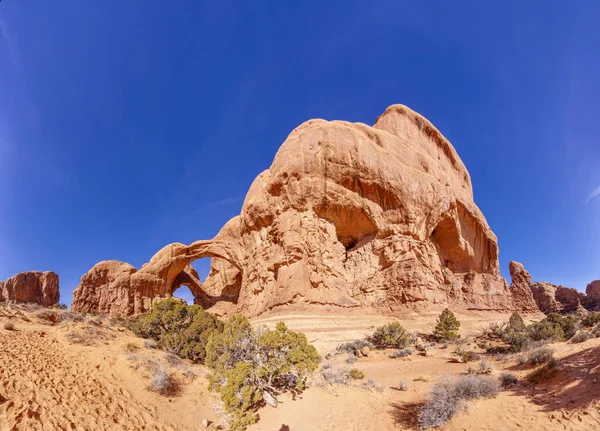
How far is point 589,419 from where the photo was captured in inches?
222

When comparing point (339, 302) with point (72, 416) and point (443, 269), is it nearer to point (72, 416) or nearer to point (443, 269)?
point (443, 269)

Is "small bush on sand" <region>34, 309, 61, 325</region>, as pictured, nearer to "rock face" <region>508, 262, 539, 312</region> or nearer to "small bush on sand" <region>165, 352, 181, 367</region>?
"small bush on sand" <region>165, 352, 181, 367</region>

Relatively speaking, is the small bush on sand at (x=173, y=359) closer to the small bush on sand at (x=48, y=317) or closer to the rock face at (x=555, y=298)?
the small bush on sand at (x=48, y=317)

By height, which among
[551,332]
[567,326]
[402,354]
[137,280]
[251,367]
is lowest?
[251,367]

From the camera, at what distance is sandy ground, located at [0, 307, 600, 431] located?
20.5ft

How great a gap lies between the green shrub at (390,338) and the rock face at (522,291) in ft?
67.0

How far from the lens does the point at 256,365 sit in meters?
9.16

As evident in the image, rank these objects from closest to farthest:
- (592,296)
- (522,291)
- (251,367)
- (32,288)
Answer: (251,367), (522,291), (32,288), (592,296)

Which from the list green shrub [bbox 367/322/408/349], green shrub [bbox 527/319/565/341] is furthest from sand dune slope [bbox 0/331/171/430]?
green shrub [bbox 527/319/565/341]

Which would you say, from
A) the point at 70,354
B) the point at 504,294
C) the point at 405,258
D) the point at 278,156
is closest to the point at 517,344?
the point at 405,258

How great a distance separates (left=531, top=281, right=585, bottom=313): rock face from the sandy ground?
5175 centimetres

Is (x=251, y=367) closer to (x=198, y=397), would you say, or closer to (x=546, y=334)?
(x=198, y=397)

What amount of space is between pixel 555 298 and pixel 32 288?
272ft

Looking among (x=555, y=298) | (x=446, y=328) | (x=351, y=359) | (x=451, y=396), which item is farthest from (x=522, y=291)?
(x=451, y=396)
